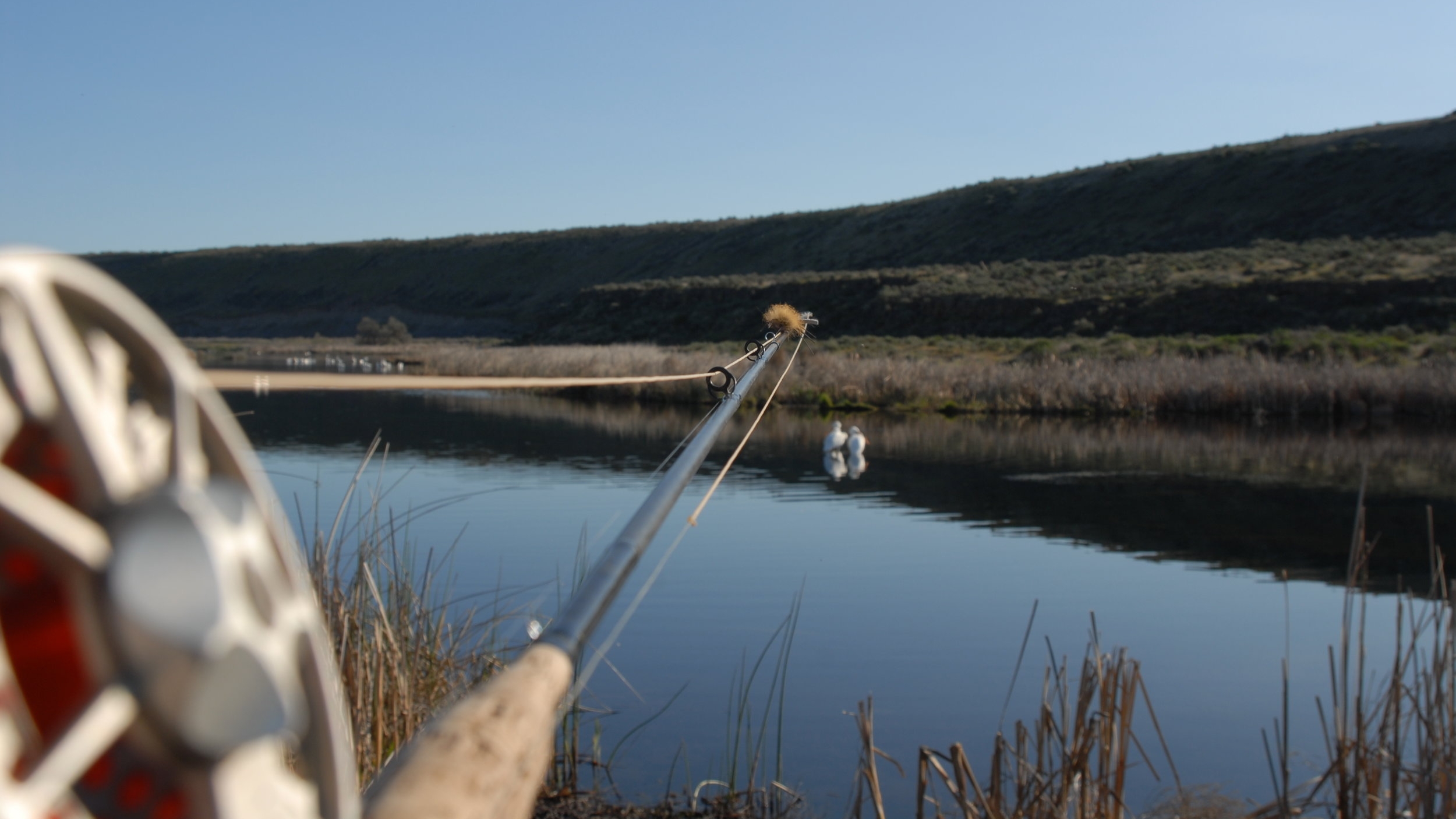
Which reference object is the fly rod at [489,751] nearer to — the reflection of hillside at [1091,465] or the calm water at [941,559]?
the calm water at [941,559]

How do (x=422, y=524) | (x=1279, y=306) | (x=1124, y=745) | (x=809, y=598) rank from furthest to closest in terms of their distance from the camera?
(x=1279, y=306) → (x=422, y=524) → (x=809, y=598) → (x=1124, y=745)

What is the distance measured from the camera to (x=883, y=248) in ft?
192

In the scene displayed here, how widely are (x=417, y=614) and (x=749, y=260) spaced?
6326cm

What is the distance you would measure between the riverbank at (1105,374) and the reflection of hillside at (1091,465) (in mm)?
1014

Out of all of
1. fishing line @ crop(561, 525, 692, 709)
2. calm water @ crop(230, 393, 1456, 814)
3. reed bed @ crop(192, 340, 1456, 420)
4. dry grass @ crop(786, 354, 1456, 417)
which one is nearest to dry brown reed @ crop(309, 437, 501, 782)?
calm water @ crop(230, 393, 1456, 814)

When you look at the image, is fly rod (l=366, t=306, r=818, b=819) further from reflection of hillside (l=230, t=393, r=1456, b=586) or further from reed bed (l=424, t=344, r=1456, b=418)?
reed bed (l=424, t=344, r=1456, b=418)

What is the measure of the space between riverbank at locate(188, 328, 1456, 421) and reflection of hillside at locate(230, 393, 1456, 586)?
1014 millimetres

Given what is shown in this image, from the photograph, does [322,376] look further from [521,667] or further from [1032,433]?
[1032,433]

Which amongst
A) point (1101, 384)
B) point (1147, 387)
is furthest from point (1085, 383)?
point (1147, 387)

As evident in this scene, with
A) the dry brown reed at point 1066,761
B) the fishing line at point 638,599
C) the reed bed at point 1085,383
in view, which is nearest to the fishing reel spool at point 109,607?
the fishing line at point 638,599

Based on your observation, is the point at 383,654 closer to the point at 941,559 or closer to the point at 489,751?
the point at 489,751

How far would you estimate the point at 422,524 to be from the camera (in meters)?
9.27

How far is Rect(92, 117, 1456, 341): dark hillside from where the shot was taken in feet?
136

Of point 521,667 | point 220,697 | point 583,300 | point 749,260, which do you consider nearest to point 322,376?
point 521,667
